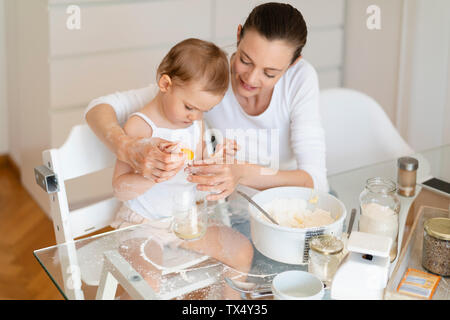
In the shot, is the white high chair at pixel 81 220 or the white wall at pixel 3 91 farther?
the white wall at pixel 3 91

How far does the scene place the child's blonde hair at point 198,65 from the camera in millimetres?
1159

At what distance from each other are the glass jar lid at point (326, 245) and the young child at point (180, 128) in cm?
14

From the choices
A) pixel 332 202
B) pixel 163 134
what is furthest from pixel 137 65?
pixel 332 202

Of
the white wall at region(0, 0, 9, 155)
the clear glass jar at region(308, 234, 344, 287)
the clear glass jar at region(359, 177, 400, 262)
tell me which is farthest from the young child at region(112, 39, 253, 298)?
the white wall at region(0, 0, 9, 155)

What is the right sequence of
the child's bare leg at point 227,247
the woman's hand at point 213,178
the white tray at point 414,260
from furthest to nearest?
the woman's hand at point 213,178 < the child's bare leg at point 227,247 < the white tray at point 414,260

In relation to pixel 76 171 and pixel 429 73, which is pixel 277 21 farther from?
pixel 429 73

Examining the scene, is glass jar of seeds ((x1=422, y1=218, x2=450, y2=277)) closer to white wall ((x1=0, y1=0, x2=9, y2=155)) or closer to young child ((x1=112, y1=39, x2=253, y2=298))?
young child ((x1=112, y1=39, x2=253, y2=298))

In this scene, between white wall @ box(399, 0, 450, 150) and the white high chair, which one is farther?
white wall @ box(399, 0, 450, 150)

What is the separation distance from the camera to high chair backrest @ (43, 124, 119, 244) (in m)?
1.21

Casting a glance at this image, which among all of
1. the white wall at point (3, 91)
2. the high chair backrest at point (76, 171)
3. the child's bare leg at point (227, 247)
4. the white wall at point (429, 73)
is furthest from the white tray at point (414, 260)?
the white wall at point (3, 91)

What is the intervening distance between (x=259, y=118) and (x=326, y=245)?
59cm

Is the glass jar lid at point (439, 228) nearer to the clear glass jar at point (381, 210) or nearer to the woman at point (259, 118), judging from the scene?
the clear glass jar at point (381, 210)

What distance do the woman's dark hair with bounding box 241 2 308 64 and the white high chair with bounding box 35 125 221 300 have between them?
45 centimetres

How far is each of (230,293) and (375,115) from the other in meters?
1.06
